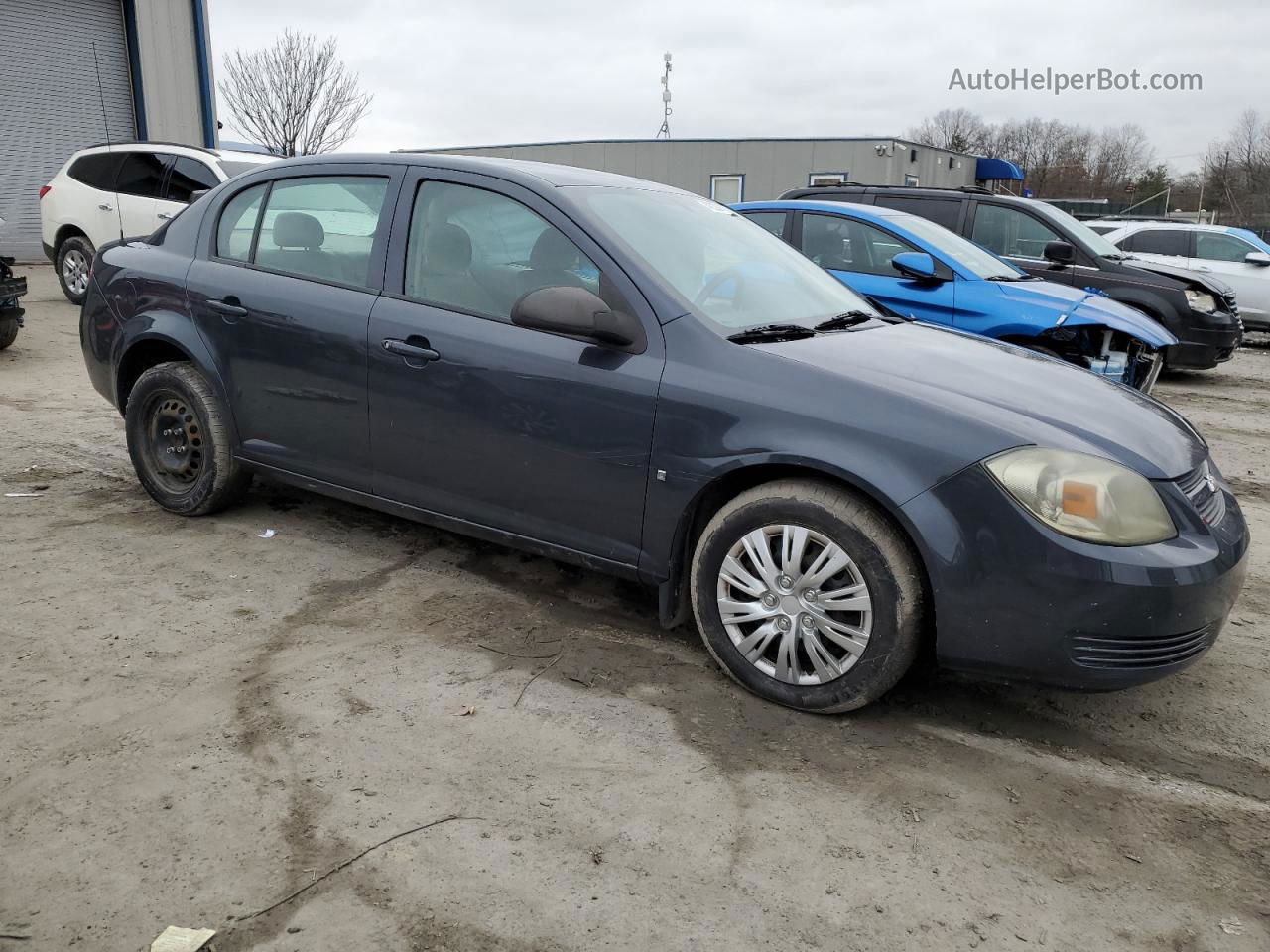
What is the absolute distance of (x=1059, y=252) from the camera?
928 centimetres

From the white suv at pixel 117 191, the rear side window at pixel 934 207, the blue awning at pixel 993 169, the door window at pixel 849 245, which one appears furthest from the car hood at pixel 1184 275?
the blue awning at pixel 993 169

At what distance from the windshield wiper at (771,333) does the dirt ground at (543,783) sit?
3.77 feet

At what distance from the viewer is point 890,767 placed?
293cm

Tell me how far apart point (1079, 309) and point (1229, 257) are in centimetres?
777

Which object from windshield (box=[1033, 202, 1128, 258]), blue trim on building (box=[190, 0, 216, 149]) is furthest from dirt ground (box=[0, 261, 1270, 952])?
blue trim on building (box=[190, 0, 216, 149])

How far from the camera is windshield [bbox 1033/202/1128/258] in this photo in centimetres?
961

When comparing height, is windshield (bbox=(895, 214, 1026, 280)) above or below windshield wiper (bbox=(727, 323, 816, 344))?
above

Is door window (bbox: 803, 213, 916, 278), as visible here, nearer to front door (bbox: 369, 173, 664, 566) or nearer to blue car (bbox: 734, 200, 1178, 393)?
blue car (bbox: 734, 200, 1178, 393)

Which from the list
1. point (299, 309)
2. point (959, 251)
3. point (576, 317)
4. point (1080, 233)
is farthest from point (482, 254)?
point (1080, 233)

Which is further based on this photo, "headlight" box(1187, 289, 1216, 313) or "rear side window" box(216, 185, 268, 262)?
"headlight" box(1187, 289, 1216, 313)

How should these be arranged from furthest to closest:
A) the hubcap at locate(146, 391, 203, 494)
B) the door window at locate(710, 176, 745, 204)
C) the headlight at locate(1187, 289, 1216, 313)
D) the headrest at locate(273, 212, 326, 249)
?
1. the door window at locate(710, 176, 745, 204)
2. the headlight at locate(1187, 289, 1216, 313)
3. the hubcap at locate(146, 391, 203, 494)
4. the headrest at locate(273, 212, 326, 249)

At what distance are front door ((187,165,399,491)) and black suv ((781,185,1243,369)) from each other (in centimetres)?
606

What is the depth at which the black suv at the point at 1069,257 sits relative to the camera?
31.1ft

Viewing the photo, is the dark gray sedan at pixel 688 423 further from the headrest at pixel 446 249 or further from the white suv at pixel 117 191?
the white suv at pixel 117 191
